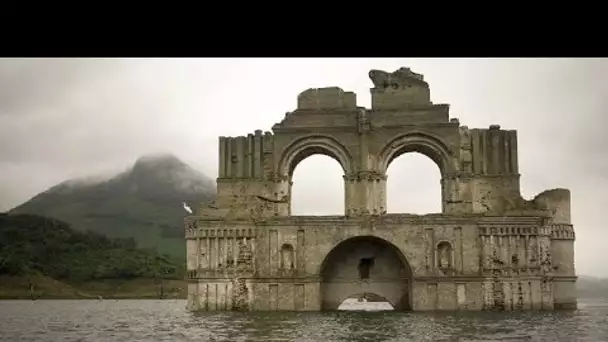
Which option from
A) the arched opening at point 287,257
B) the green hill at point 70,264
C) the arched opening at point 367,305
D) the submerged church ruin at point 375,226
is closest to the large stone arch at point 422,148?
the submerged church ruin at point 375,226

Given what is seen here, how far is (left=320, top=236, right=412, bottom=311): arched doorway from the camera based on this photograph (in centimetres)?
3934

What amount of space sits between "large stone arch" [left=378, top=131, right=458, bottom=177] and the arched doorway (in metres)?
4.22

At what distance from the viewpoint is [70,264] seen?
284 ft

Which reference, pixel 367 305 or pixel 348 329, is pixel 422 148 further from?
pixel 367 305

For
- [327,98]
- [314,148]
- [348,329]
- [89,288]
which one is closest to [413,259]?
[314,148]

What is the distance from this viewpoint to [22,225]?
80562mm

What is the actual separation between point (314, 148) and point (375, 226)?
5.60m

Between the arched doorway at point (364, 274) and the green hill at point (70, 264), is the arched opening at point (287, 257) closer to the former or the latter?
the arched doorway at point (364, 274)

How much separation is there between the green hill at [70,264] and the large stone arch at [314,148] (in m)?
43.5

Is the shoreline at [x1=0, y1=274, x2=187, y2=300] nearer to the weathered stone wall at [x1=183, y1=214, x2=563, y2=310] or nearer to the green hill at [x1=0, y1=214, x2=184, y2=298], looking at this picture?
the green hill at [x1=0, y1=214, x2=184, y2=298]
